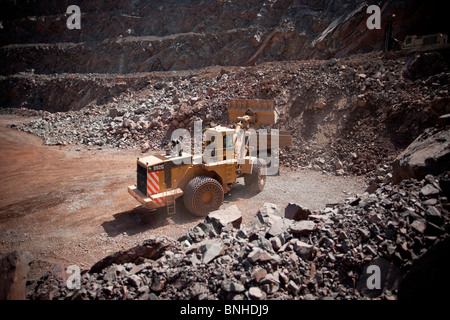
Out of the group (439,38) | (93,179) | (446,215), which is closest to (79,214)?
(93,179)

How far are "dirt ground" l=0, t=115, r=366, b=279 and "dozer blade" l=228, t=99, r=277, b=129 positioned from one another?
1.93 meters

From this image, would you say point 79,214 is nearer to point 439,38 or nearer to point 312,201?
point 312,201

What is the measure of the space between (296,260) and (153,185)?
3737 millimetres

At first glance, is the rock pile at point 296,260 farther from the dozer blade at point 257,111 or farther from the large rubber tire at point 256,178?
the dozer blade at point 257,111

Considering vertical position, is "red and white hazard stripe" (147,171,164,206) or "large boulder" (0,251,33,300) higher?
"red and white hazard stripe" (147,171,164,206)

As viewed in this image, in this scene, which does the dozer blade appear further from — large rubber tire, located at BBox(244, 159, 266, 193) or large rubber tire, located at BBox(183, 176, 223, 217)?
large rubber tire, located at BBox(183, 176, 223, 217)

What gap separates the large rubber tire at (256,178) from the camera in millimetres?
8344

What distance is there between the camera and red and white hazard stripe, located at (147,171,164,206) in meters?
6.54

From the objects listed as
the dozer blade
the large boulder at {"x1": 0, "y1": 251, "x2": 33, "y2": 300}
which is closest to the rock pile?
the large boulder at {"x1": 0, "y1": 251, "x2": 33, "y2": 300}

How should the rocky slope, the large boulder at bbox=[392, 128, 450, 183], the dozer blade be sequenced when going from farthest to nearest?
the rocky slope < the dozer blade < the large boulder at bbox=[392, 128, 450, 183]

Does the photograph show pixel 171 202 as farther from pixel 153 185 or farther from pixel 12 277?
pixel 12 277

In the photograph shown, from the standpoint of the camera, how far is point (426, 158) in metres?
5.13

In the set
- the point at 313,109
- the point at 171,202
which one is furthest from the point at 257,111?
the point at 171,202

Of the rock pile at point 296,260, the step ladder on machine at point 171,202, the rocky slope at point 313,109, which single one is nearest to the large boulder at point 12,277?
the rock pile at point 296,260
